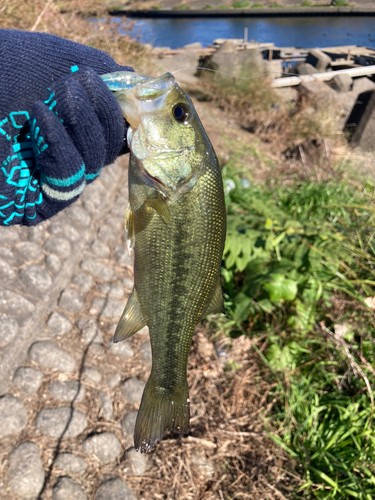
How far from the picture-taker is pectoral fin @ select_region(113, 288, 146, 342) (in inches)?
70.3

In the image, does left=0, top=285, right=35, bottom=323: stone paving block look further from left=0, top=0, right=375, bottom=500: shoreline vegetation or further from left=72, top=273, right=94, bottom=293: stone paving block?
left=0, top=0, right=375, bottom=500: shoreline vegetation

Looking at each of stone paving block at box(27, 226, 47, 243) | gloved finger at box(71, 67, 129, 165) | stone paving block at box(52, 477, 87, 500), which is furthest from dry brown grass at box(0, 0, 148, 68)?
stone paving block at box(52, 477, 87, 500)

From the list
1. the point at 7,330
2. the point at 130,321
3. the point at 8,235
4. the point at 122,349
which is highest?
the point at 130,321

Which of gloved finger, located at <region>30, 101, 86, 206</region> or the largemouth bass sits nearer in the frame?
gloved finger, located at <region>30, 101, 86, 206</region>

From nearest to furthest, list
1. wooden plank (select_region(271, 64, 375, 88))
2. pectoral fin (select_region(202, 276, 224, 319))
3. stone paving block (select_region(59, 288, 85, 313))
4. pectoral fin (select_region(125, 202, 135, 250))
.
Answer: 1. pectoral fin (select_region(125, 202, 135, 250))
2. pectoral fin (select_region(202, 276, 224, 319))
3. stone paving block (select_region(59, 288, 85, 313))
4. wooden plank (select_region(271, 64, 375, 88))

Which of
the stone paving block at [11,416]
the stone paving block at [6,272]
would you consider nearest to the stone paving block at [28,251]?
the stone paving block at [6,272]

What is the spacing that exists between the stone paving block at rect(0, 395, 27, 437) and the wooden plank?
1156 centimetres

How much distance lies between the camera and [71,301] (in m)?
3.70

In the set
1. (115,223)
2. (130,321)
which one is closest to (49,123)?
(130,321)

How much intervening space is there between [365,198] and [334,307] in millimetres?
2436

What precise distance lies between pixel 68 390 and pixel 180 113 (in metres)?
2.52

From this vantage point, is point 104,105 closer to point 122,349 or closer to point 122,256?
point 122,349

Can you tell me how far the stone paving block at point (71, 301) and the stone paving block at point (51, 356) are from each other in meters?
0.45

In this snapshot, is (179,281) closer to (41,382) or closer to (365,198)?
(41,382)
